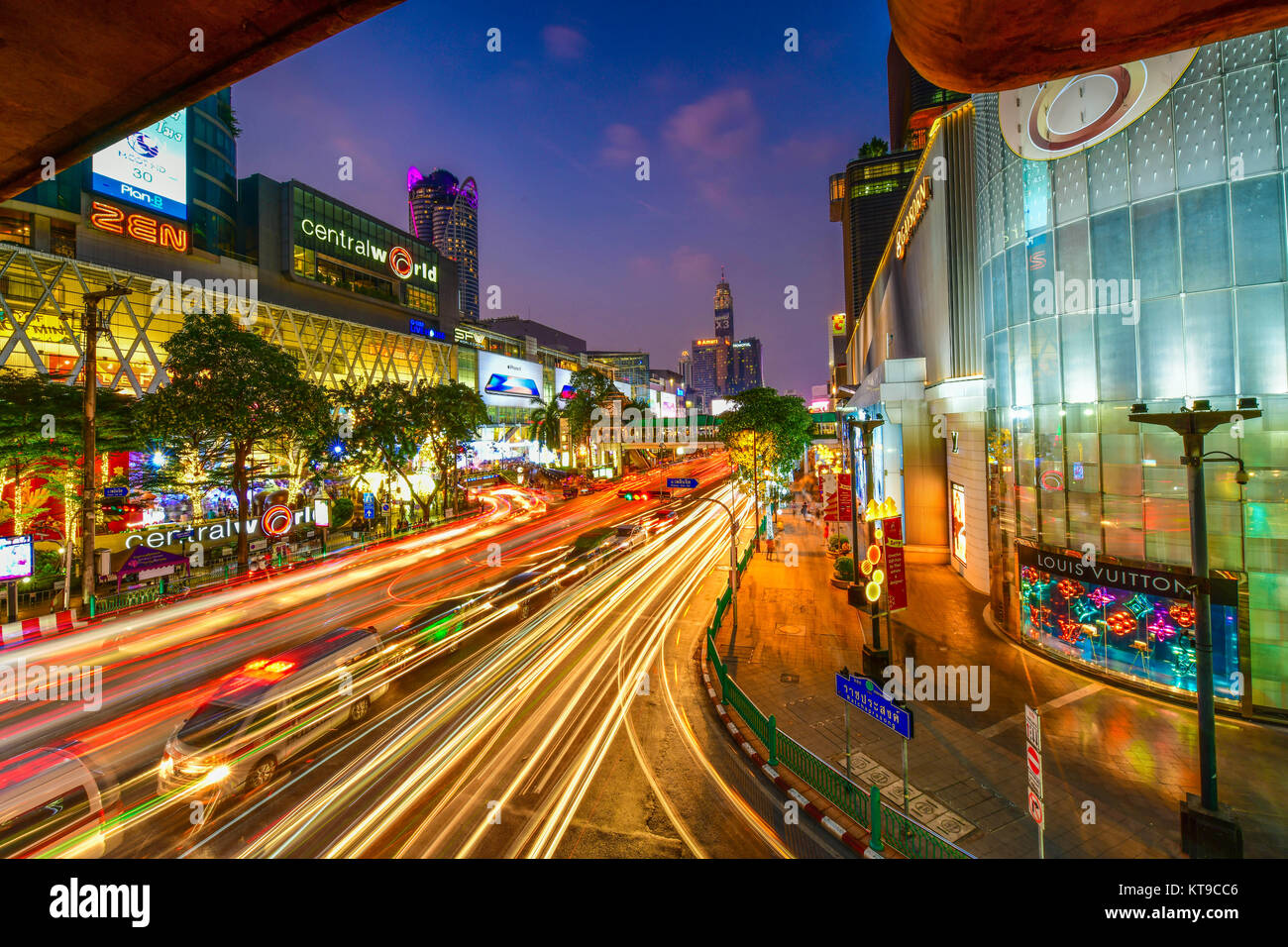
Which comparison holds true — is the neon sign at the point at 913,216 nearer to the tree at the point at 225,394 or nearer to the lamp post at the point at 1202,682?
the lamp post at the point at 1202,682

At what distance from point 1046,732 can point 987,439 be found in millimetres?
10576

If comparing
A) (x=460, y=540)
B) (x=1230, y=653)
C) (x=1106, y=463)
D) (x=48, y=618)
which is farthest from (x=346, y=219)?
(x=1230, y=653)

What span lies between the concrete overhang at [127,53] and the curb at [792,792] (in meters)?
11.2

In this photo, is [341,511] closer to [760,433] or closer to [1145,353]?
[760,433]

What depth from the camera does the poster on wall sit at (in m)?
24.8

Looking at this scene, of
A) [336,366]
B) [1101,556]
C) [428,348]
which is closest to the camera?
[1101,556]

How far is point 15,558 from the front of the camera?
65.1 feet

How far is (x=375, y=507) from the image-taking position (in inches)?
1683

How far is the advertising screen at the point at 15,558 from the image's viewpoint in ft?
64.1

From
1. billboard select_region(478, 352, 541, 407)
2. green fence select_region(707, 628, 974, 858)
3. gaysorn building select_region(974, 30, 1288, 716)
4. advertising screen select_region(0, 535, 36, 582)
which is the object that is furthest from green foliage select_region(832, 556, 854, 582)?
billboard select_region(478, 352, 541, 407)

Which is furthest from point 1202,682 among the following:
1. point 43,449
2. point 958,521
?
point 43,449

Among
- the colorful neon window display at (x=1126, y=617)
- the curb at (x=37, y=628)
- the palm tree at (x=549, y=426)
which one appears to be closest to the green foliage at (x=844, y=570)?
the colorful neon window display at (x=1126, y=617)

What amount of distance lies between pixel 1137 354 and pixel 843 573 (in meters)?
13.7

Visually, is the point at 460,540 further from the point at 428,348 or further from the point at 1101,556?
the point at 428,348
